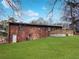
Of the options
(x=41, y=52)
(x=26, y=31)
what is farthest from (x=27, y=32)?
(x=41, y=52)

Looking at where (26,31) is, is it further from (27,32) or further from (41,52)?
(41,52)

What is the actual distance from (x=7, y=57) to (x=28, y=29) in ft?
101

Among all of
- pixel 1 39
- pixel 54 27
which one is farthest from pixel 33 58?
pixel 54 27

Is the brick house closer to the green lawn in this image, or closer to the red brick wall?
the red brick wall

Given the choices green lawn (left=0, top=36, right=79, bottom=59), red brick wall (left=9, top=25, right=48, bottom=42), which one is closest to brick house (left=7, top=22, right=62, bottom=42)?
red brick wall (left=9, top=25, right=48, bottom=42)

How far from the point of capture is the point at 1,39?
45500 mm

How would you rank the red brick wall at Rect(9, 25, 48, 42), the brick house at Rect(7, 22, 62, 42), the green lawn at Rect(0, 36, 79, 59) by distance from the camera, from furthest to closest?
the red brick wall at Rect(9, 25, 48, 42) → the brick house at Rect(7, 22, 62, 42) → the green lawn at Rect(0, 36, 79, 59)

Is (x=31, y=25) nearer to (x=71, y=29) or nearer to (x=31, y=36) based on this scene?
(x=31, y=36)

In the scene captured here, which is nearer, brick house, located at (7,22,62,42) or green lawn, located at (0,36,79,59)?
green lawn, located at (0,36,79,59)

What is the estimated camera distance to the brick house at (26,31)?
48272 millimetres

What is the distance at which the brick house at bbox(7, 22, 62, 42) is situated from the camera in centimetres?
4827

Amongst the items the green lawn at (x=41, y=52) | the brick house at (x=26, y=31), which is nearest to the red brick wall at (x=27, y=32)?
the brick house at (x=26, y=31)

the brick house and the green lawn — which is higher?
the brick house

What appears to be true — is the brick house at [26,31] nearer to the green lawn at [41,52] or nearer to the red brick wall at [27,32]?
the red brick wall at [27,32]
